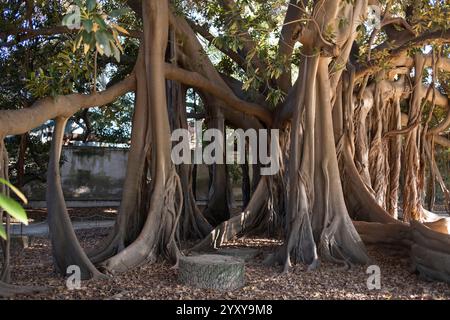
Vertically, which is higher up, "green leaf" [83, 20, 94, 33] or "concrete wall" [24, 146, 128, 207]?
"green leaf" [83, 20, 94, 33]

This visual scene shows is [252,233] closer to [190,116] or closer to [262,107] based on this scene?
[262,107]

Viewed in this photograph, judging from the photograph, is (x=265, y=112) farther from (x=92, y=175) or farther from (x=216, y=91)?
(x=92, y=175)

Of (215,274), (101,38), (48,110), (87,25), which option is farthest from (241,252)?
(87,25)

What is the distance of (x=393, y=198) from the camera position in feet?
28.6

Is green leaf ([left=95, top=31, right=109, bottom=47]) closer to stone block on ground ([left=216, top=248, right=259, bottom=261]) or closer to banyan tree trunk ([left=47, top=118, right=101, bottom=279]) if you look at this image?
banyan tree trunk ([left=47, top=118, right=101, bottom=279])

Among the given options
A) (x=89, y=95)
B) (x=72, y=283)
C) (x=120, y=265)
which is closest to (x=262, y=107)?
(x=89, y=95)

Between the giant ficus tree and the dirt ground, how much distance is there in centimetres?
23

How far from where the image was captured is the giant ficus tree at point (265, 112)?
5.04 m

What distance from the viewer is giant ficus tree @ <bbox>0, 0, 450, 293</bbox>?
16.5 ft

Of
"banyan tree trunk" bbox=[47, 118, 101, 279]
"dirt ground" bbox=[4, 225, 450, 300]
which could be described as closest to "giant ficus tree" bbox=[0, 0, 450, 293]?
"banyan tree trunk" bbox=[47, 118, 101, 279]

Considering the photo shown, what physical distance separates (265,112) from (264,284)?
347cm

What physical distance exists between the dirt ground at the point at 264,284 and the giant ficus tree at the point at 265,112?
230mm

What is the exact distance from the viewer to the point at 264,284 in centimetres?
462

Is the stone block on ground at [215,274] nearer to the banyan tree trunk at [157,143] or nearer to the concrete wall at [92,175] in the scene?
the banyan tree trunk at [157,143]
